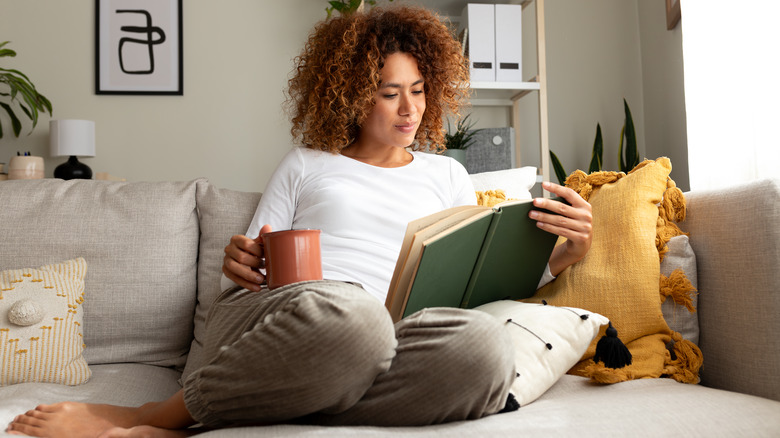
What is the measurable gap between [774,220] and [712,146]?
0.85 m

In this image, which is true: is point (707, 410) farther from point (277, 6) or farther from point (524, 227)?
point (277, 6)

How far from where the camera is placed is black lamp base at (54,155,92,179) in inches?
103

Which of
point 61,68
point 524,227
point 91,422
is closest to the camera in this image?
point 91,422

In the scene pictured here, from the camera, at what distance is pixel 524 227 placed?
114 centimetres

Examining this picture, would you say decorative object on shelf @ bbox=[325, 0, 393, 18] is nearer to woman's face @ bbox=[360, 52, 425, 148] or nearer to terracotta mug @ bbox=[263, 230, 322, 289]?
woman's face @ bbox=[360, 52, 425, 148]

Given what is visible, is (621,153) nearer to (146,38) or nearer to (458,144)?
(458,144)

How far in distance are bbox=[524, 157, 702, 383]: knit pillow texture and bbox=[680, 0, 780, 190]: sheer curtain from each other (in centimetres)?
39

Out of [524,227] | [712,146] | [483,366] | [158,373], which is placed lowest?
[158,373]

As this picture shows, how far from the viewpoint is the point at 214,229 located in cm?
158

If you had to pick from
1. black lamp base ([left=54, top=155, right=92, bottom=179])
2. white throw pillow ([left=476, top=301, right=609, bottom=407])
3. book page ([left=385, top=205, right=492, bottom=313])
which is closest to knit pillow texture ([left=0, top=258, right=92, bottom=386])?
book page ([left=385, top=205, right=492, bottom=313])

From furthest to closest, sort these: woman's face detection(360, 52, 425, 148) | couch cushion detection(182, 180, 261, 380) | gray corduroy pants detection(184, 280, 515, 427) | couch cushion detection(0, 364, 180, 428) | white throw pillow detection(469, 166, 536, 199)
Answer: white throw pillow detection(469, 166, 536, 199) → couch cushion detection(182, 180, 261, 380) → woman's face detection(360, 52, 425, 148) → couch cushion detection(0, 364, 180, 428) → gray corduroy pants detection(184, 280, 515, 427)

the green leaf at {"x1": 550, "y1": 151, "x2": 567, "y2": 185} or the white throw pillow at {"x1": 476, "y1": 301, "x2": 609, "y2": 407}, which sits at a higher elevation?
the green leaf at {"x1": 550, "y1": 151, "x2": 567, "y2": 185}

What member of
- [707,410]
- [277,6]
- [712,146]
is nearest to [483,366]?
[707,410]

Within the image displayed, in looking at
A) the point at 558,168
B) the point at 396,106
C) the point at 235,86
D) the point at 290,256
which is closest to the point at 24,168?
the point at 235,86
